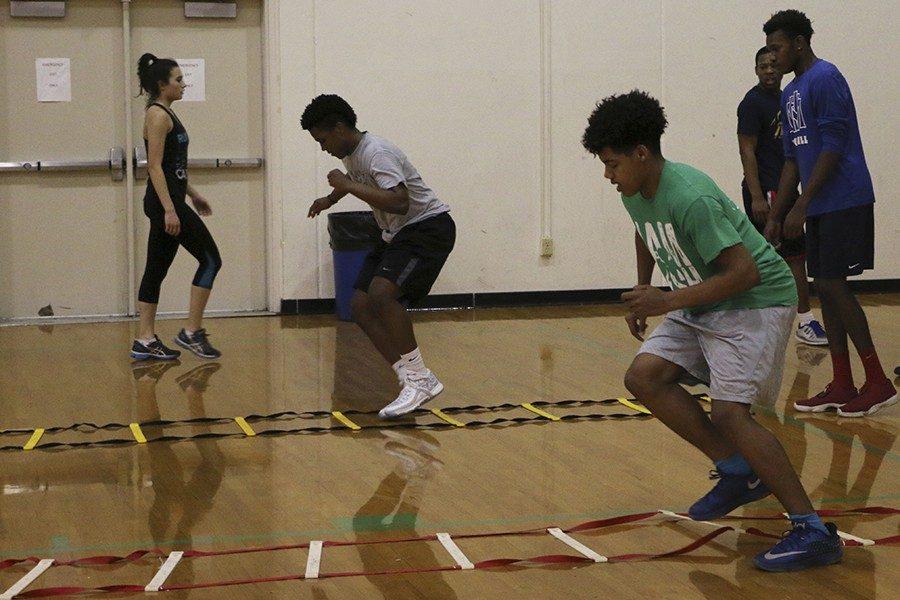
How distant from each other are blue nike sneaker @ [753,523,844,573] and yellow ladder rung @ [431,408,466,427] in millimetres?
2294

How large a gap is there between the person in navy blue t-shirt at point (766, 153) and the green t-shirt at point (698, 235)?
3941 mm

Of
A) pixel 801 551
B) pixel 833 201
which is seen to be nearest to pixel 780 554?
pixel 801 551

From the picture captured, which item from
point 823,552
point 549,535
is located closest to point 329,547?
point 549,535

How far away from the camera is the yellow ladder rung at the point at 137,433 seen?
5.48 m

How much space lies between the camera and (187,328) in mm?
7773

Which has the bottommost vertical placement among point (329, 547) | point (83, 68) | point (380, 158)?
point (329, 547)

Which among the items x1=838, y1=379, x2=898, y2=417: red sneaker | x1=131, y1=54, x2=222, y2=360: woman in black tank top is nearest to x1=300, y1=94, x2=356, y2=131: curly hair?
x1=131, y1=54, x2=222, y2=360: woman in black tank top

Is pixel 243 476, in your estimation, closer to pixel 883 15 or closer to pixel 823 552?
pixel 823 552

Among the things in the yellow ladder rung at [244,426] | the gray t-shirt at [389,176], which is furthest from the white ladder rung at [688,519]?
the gray t-shirt at [389,176]

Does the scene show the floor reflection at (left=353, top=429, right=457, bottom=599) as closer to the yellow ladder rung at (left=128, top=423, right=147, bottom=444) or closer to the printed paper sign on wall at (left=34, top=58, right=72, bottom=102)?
the yellow ladder rung at (left=128, top=423, right=147, bottom=444)

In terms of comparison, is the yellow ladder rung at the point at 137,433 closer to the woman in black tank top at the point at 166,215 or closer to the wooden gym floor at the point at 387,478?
the wooden gym floor at the point at 387,478

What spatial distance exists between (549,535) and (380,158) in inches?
98.9

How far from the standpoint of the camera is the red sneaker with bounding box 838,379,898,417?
581 cm

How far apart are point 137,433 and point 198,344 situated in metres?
2.13
